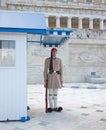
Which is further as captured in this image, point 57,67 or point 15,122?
point 57,67

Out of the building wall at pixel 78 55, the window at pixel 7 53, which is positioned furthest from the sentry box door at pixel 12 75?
the building wall at pixel 78 55

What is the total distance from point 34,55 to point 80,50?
4.25 meters

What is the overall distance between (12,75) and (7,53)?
0.60m

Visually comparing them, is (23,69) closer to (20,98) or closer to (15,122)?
(20,98)

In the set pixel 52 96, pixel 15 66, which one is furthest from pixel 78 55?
pixel 15 66

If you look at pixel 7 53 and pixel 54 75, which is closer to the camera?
pixel 7 53

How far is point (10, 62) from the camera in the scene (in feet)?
22.5

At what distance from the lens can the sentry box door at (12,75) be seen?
6.84m

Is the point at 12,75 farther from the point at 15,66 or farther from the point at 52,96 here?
the point at 52,96

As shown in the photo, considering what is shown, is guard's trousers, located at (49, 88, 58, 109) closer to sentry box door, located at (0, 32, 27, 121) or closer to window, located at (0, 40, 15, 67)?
sentry box door, located at (0, 32, 27, 121)

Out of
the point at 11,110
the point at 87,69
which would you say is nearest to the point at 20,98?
the point at 11,110

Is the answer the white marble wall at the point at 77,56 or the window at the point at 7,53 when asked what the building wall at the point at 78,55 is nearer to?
the white marble wall at the point at 77,56

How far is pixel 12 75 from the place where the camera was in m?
6.87

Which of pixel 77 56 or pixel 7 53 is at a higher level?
pixel 77 56
